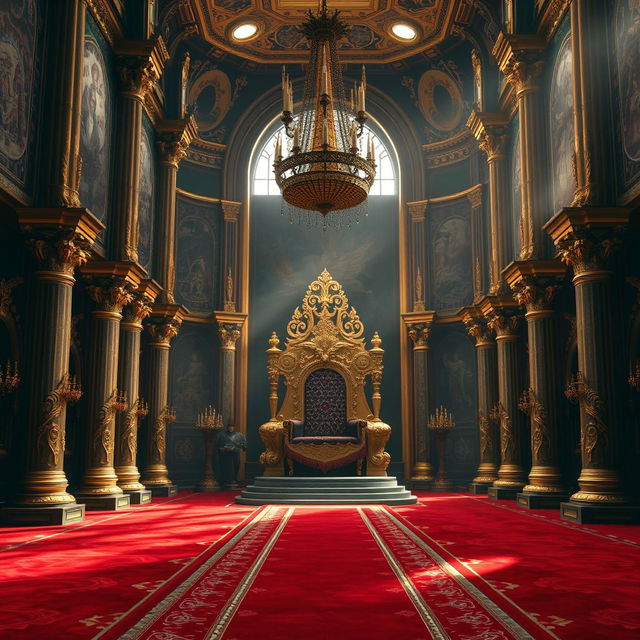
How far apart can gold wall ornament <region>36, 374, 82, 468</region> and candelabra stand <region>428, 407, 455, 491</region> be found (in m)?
9.20

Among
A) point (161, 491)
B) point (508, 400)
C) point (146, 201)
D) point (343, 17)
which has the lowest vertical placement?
point (161, 491)

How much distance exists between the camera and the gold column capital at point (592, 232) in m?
9.41

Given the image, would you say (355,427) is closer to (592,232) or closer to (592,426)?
(592,426)

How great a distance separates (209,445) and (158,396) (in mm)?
2129

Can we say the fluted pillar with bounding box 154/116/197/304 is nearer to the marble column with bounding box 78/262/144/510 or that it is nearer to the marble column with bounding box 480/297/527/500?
A: the marble column with bounding box 78/262/144/510

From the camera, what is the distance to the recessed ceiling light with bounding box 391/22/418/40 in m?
17.1

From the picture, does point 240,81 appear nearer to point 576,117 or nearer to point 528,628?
point 576,117

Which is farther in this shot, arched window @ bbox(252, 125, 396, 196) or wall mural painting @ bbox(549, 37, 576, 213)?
arched window @ bbox(252, 125, 396, 196)

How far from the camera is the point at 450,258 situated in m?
17.7

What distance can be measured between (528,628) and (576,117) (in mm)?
8071

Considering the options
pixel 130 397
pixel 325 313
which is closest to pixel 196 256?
pixel 325 313

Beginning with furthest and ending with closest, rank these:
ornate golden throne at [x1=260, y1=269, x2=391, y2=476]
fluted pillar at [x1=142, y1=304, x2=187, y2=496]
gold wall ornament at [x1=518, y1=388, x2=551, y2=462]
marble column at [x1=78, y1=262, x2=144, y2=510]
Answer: ornate golden throne at [x1=260, y1=269, x2=391, y2=476]
fluted pillar at [x1=142, y1=304, x2=187, y2=496]
gold wall ornament at [x1=518, y1=388, x2=551, y2=462]
marble column at [x1=78, y1=262, x2=144, y2=510]

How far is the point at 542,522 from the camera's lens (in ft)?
30.4

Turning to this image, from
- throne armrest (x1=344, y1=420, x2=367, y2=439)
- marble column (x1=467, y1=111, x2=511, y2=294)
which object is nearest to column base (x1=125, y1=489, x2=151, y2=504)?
throne armrest (x1=344, y1=420, x2=367, y2=439)
